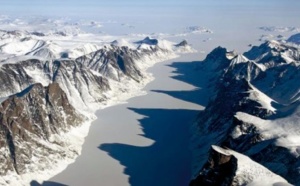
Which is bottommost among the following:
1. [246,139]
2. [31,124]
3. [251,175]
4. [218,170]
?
[31,124]

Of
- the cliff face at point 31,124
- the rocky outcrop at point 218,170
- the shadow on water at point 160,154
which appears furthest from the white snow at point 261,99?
the cliff face at point 31,124

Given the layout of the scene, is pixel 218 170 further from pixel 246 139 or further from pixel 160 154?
pixel 160 154

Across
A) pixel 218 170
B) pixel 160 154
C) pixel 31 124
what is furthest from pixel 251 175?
pixel 31 124

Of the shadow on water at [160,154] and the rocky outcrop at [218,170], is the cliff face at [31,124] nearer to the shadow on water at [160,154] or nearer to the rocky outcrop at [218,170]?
the shadow on water at [160,154]

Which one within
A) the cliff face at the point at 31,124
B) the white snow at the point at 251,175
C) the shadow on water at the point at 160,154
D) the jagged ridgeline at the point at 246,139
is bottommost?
the shadow on water at the point at 160,154

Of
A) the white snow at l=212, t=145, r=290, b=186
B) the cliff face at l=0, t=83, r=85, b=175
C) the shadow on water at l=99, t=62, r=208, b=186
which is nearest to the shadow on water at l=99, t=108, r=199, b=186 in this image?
the shadow on water at l=99, t=62, r=208, b=186

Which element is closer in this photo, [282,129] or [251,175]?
[251,175]

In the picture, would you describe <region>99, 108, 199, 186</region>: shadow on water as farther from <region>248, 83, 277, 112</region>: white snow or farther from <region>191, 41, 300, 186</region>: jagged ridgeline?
<region>248, 83, 277, 112</region>: white snow
